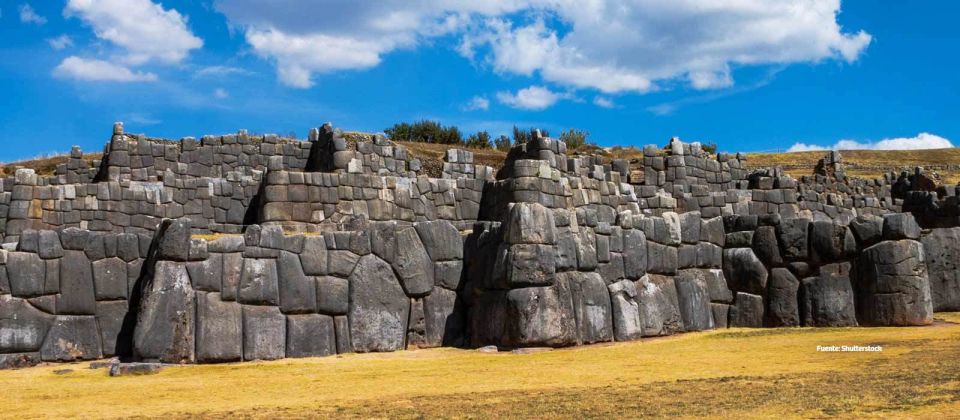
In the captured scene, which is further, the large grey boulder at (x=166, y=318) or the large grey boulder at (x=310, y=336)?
the large grey boulder at (x=310, y=336)

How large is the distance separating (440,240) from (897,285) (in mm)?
7906

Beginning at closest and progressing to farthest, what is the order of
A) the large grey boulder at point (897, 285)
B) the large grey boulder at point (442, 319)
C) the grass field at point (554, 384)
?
the grass field at point (554, 384)
the large grey boulder at point (442, 319)
the large grey boulder at point (897, 285)

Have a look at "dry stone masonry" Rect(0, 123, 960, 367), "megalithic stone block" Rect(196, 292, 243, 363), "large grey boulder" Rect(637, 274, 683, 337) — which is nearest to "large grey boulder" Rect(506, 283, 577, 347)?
"dry stone masonry" Rect(0, 123, 960, 367)

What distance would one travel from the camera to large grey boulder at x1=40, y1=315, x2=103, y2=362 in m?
13.5

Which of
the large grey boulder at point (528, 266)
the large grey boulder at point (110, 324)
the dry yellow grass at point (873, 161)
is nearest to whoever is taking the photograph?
the large grey boulder at point (110, 324)

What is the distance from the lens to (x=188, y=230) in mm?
13656

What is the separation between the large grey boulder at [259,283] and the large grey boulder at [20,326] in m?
2.80

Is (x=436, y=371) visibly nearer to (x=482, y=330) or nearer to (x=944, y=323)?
(x=482, y=330)

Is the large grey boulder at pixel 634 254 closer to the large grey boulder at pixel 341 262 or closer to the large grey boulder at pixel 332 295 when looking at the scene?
the large grey boulder at pixel 341 262

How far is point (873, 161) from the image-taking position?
6506 cm

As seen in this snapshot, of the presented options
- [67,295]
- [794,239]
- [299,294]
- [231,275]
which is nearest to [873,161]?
[794,239]

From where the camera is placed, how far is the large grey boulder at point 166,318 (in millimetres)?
13031

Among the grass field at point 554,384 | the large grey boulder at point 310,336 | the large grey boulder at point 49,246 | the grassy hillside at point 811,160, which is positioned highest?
the grassy hillside at point 811,160

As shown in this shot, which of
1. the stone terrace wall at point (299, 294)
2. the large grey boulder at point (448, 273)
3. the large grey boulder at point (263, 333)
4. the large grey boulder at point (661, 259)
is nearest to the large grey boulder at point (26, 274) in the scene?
the stone terrace wall at point (299, 294)
